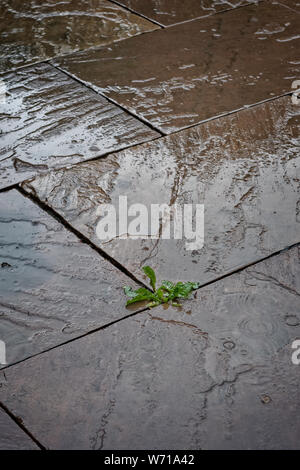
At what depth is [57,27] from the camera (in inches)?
171

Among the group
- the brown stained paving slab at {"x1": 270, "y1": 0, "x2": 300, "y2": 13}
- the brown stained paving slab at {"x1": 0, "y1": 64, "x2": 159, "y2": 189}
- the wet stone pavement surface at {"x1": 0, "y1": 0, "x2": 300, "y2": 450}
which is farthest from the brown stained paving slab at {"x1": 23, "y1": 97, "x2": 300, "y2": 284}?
the brown stained paving slab at {"x1": 270, "y1": 0, "x2": 300, "y2": 13}

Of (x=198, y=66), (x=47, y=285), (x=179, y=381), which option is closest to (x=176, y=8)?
(x=198, y=66)

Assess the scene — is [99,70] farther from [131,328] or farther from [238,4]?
[131,328]

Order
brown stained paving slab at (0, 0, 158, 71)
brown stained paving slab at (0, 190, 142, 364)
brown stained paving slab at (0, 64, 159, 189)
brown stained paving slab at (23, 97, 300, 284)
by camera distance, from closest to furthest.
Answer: brown stained paving slab at (0, 190, 142, 364), brown stained paving slab at (23, 97, 300, 284), brown stained paving slab at (0, 64, 159, 189), brown stained paving slab at (0, 0, 158, 71)

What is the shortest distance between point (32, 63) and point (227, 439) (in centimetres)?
281

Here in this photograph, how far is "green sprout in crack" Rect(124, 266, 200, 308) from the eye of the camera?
7.67 ft

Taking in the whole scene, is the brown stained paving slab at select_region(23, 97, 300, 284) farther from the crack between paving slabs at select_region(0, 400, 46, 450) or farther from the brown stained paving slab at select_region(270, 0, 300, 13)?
the brown stained paving slab at select_region(270, 0, 300, 13)

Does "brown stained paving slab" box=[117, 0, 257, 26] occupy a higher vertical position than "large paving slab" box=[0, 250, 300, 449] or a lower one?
higher

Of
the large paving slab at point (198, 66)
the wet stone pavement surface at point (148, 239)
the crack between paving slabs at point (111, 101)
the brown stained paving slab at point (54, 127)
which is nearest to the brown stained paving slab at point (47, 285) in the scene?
the wet stone pavement surface at point (148, 239)

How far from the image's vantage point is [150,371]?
6.79 feet

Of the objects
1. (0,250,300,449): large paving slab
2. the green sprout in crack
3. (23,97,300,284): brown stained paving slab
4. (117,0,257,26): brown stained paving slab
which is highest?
(117,0,257,26): brown stained paving slab

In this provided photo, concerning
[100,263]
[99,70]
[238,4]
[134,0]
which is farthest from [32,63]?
[100,263]

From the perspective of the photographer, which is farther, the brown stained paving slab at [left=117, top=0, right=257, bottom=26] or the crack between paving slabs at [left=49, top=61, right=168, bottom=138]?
the brown stained paving slab at [left=117, top=0, right=257, bottom=26]

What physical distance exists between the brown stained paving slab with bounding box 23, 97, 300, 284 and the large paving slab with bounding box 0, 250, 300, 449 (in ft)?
0.68
